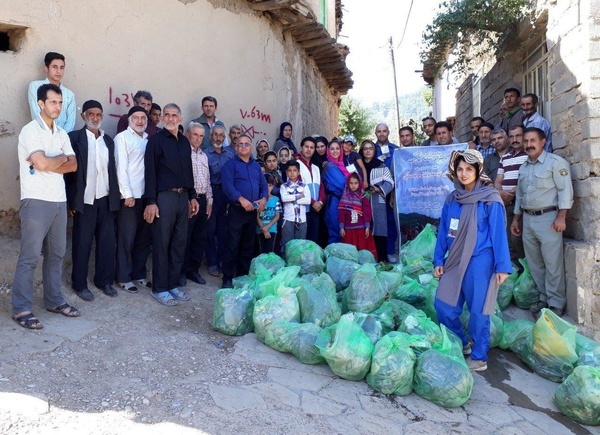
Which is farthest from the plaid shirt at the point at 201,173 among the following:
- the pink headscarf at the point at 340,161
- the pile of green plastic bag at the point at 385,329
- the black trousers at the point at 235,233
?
the pink headscarf at the point at 340,161

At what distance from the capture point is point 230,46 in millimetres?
6766

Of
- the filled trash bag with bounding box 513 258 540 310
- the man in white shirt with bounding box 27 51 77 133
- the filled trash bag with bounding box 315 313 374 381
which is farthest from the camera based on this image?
the filled trash bag with bounding box 513 258 540 310

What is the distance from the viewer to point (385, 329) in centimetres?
432

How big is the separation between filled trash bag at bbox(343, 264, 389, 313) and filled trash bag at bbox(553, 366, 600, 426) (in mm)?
1535

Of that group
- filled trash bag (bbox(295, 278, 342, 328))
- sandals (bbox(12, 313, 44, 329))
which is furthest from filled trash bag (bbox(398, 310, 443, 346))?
sandals (bbox(12, 313, 44, 329))

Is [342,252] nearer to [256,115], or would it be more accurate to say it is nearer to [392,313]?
[392,313]

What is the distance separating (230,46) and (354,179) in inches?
90.7

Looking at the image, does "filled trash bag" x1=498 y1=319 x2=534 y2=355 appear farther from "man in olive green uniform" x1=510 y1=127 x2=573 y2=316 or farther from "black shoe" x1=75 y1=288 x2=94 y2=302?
"black shoe" x1=75 y1=288 x2=94 y2=302

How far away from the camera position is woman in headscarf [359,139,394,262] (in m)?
6.73

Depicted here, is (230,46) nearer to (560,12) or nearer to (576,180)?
(560,12)

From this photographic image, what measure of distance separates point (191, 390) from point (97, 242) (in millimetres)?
2000

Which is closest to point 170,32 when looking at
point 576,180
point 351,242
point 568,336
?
point 351,242

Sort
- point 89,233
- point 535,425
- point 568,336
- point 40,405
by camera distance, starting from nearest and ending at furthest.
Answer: point 40,405 → point 535,425 → point 568,336 → point 89,233

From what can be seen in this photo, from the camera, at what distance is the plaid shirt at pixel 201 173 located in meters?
5.34
